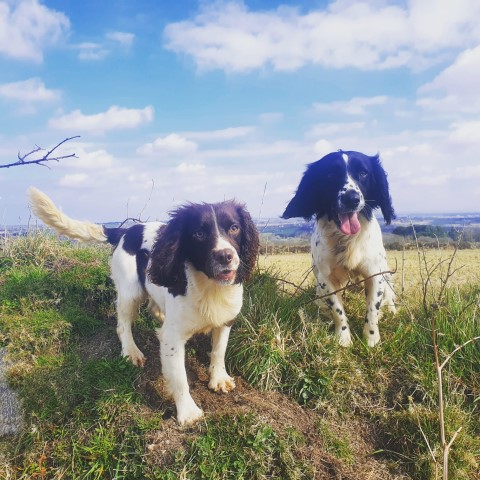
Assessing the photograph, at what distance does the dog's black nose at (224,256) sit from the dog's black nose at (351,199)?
1.50 m

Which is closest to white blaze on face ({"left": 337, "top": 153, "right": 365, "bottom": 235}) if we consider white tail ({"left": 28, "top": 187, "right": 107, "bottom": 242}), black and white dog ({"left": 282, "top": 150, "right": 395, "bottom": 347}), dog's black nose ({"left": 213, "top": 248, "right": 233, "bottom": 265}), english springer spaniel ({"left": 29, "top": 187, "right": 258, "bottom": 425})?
black and white dog ({"left": 282, "top": 150, "right": 395, "bottom": 347})

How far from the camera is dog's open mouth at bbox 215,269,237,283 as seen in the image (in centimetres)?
331

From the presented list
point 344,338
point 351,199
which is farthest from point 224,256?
point 344,338

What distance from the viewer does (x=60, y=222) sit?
5.16 meters

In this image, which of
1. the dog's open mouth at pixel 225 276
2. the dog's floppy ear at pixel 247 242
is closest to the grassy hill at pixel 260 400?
the dog's floppy ear at pixel 247 242

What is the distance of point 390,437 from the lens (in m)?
3.74

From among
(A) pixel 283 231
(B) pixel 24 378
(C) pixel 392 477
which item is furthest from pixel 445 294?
(B) pixel 24 378

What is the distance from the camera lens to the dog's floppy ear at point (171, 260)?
11.9 feet

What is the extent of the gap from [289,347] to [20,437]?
7.78ft

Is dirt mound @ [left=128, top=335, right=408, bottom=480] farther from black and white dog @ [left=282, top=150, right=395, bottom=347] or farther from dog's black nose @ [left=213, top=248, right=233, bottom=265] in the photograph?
dog's black nose @ [left=213, top=248, right=233, bottom=265]

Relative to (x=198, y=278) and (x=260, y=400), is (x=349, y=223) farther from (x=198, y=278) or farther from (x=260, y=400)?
(x=260, y=400)

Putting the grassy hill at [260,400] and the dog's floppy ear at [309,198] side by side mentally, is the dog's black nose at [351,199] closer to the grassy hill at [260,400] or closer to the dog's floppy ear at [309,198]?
the dog's floppy ear at [309,198]

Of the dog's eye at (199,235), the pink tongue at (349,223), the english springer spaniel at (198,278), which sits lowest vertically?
the english springer spaniel at (198,278)

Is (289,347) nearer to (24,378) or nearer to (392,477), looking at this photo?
(392,477)
